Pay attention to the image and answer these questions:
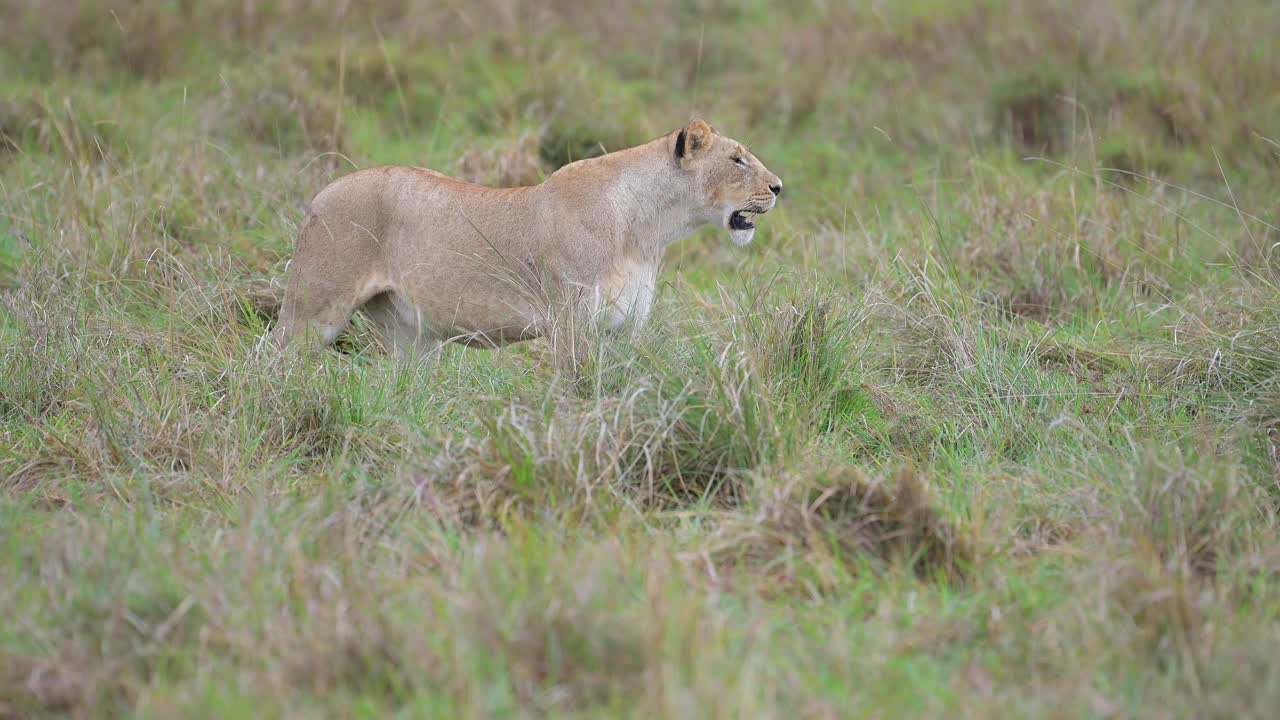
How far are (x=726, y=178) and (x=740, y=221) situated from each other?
0.22 meters

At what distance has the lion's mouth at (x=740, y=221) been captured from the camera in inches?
246

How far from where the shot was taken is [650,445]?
483 cm

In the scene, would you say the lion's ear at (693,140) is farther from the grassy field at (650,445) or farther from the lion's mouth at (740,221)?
the grassy field at (650,445)

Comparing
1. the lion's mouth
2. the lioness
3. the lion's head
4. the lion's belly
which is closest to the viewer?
the lion's belly

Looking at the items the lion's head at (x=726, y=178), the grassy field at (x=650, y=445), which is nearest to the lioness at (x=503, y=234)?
the lion's head at (x=726, y=178)

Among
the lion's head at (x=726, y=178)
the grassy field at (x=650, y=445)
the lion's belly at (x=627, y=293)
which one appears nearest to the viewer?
the grassy field at (x=650, y=445)

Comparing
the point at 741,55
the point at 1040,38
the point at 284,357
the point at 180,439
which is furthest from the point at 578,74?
the point at 180,439

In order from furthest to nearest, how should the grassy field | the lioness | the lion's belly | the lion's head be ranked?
the lion's head → the lioness → the lion's belly → the grassy field

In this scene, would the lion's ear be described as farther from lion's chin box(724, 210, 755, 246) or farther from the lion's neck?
lion's chin box(724, 210, 755, 246)

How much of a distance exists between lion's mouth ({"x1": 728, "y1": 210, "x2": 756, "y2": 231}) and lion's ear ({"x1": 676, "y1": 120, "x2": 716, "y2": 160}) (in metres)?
0.34

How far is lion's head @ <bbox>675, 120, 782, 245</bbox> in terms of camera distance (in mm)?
6113

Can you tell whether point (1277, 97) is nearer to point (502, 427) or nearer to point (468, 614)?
point (502, 427)

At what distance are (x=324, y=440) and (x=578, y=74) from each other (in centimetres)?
547

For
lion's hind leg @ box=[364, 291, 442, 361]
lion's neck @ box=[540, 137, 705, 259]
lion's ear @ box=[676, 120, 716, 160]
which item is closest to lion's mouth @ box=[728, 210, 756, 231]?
lion's neck @ box=[540, 137, 705, 259]
